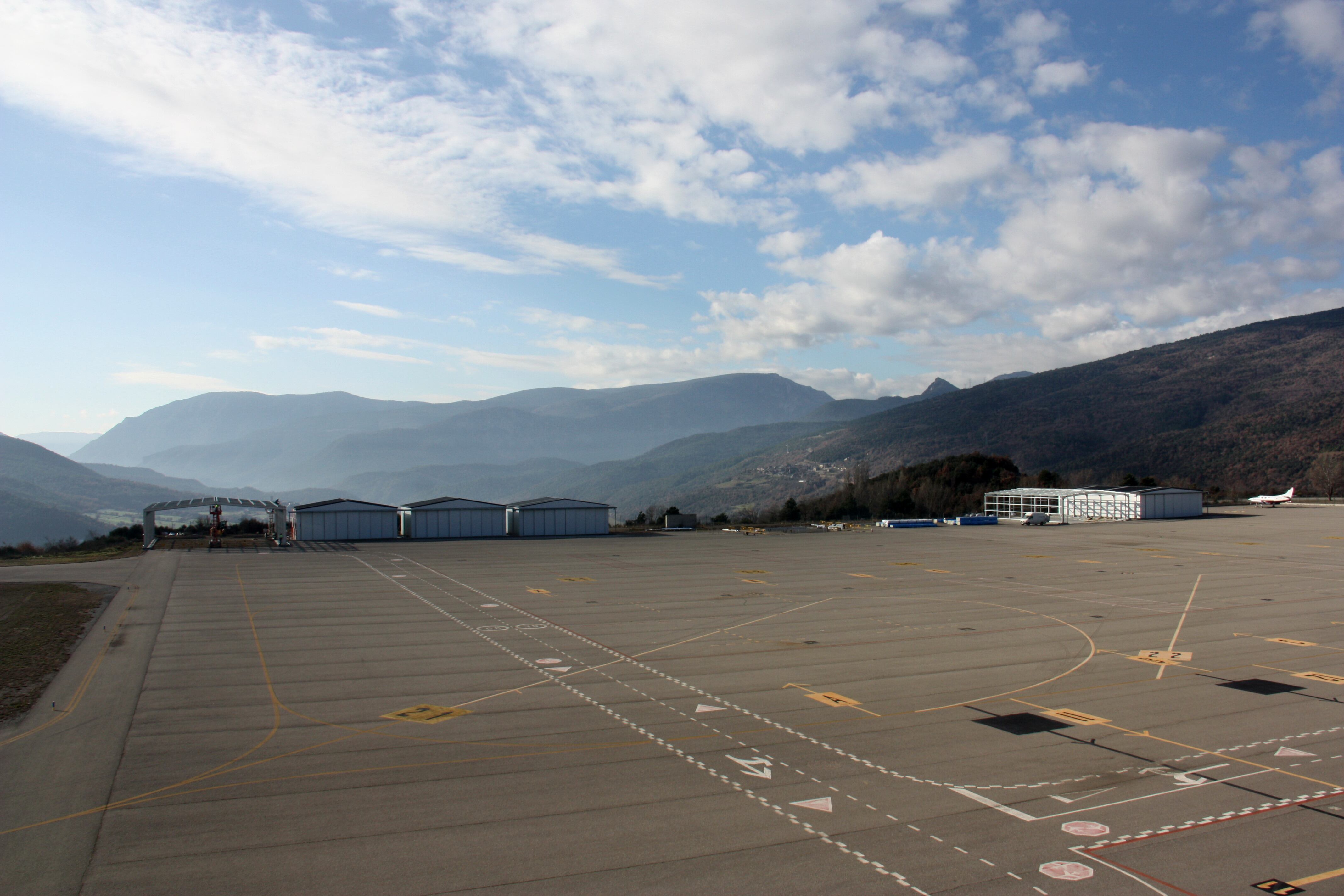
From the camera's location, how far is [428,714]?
19062 mm

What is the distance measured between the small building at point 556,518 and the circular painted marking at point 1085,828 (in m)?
68.2

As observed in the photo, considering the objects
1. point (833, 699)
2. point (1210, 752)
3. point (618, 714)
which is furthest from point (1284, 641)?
point (618, 714)

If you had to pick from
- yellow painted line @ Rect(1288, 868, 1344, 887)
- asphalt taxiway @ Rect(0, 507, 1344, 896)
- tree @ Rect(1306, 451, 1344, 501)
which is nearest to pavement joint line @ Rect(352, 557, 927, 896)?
asphalt taxiway @ Rect(0, 507, 1344, 896)

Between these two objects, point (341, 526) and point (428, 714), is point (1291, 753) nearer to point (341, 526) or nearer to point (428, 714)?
point (428, 714)

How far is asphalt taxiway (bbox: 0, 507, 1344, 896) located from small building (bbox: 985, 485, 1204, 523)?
6362cm

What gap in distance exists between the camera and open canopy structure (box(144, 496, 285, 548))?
6675 cm

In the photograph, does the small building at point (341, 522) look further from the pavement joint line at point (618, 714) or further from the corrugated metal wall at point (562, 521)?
the pavement joint line at point (618, 714)

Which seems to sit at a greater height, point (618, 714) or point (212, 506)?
point (212, 506)

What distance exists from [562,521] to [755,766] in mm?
68470

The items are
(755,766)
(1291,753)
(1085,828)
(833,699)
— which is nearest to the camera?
(1085,828)

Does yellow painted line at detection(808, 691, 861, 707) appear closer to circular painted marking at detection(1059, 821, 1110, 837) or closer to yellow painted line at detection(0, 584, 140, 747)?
circular painted marking at detection(1059, 821, 1110, 837)

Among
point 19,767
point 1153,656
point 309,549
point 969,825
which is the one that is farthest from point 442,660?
point 309,549

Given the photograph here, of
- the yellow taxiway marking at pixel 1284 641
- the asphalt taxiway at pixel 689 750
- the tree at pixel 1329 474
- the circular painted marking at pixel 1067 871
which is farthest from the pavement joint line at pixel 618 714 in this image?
the tree at pixel 1329 474

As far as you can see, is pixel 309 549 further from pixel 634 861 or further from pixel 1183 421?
pixel 1183 421
